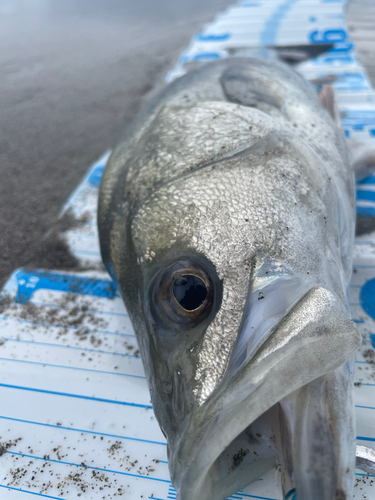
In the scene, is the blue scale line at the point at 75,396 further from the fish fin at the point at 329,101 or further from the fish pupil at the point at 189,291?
the fish fin at the point at 329,101

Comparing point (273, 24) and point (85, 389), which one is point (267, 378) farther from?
point (273, 24)

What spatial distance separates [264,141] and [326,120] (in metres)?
0.94

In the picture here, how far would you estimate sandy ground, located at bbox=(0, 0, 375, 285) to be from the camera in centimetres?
328

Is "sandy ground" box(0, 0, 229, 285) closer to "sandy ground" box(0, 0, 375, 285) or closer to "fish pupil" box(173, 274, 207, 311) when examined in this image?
"sandy ground" box(0, 0, 375, 285)

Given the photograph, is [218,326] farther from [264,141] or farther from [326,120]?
[326,120]

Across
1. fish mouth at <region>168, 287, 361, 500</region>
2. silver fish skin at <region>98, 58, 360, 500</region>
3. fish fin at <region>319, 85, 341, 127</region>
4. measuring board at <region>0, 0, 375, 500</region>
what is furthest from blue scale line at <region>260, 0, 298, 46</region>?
fish mouth at <region>168, 287, 361, 500</region>

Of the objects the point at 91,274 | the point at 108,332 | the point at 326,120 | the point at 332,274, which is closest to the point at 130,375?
the point at 108,332

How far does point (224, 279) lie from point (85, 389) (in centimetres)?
106

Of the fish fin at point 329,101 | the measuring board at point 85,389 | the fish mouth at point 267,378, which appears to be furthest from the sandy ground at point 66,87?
the fish fin at point 329,101

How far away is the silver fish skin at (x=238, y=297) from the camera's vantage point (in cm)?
82

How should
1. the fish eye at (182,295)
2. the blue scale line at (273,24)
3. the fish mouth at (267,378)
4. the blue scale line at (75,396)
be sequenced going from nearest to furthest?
the fish mouth at (267,378) < the fish eye at (182,295) < the blue scale line at (75,396) < the blue scale line at (273,24)

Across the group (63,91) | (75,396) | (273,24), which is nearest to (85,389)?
(75,396)

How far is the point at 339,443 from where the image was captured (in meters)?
0.87

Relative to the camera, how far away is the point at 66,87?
5.85 m
